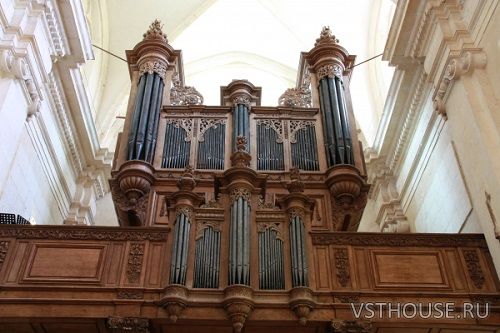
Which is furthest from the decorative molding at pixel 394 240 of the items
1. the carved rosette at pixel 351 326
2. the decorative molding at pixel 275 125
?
the decorative molding at pixel 275 125

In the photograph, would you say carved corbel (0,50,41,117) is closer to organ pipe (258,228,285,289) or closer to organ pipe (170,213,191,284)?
organ pipe (170,213,191,284)

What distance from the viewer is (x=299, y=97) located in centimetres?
1059

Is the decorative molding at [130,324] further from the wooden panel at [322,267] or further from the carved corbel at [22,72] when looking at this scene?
the carved corbel at [22,72]

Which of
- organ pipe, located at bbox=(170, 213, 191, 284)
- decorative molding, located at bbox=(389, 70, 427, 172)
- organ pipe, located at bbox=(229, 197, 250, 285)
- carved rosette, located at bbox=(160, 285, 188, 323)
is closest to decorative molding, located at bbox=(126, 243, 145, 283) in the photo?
organ pipe, located at bbox=(170, 213, 191, 284)

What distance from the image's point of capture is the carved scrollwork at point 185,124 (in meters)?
9.65

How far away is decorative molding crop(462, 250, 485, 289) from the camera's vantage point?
6.96m

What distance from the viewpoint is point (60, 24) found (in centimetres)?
950

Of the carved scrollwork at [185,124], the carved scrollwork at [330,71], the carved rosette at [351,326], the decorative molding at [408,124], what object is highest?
the carved scrollwork at [330,71]

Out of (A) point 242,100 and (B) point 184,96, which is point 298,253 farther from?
(B) point 184,96

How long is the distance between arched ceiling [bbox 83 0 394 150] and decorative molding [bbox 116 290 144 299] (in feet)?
28.8

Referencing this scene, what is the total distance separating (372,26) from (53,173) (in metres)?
8.59

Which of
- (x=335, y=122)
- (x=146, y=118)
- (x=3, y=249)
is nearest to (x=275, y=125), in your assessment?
(x=335, y=122)

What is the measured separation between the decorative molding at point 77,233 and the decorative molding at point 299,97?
4.26 meters

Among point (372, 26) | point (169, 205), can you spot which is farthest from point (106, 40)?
point (169, 205)
